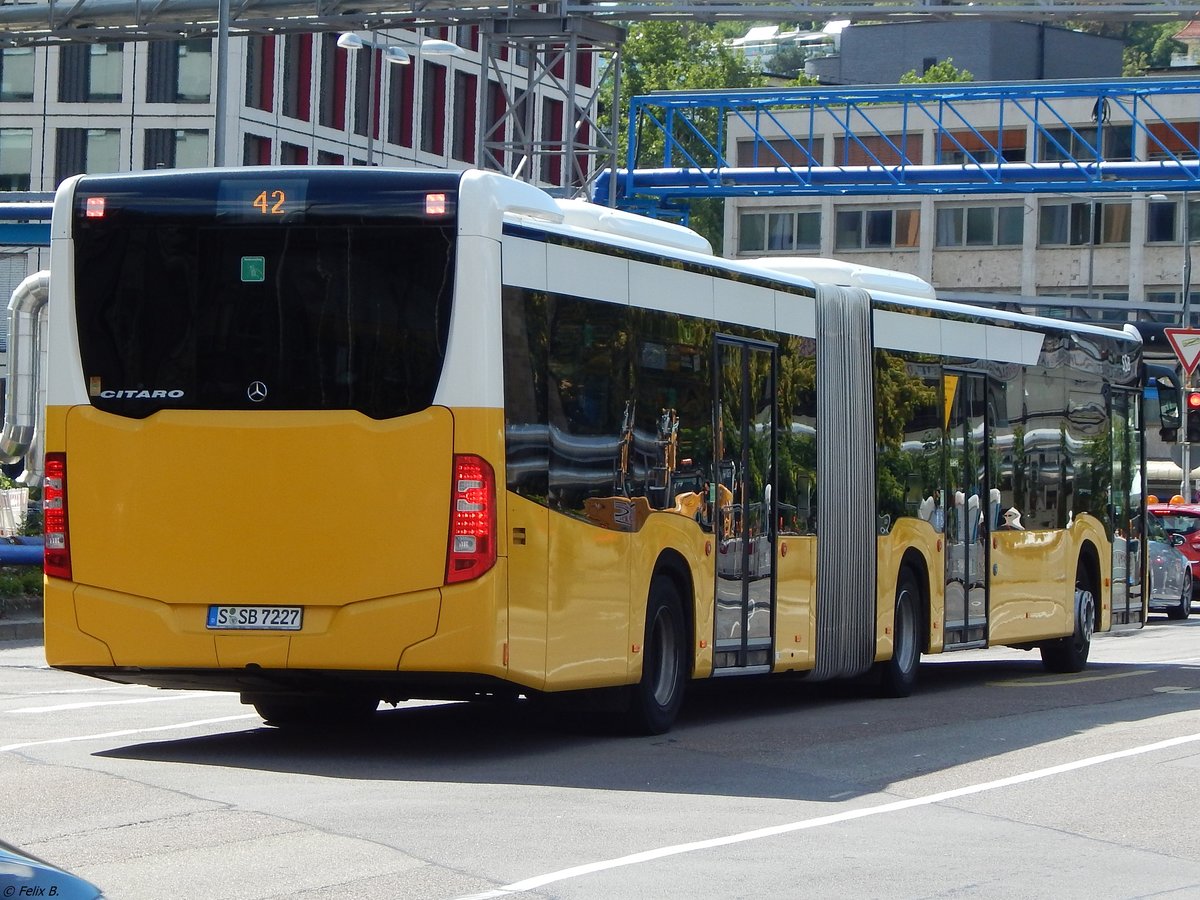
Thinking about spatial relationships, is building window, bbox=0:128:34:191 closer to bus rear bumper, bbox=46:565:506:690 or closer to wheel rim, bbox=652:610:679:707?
wheel rim, bbox=652:610:679:707

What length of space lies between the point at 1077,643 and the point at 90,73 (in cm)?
Answer: 5427

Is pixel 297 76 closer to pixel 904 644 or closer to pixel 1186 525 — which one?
pixel 1186 525

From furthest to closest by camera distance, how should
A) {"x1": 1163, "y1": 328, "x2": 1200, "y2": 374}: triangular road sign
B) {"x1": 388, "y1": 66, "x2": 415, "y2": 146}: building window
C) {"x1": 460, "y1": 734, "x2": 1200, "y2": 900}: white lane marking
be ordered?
{"x1": 388, "y1": 66, "x2": 415, "y2": 146}: building window → {"x1": 1163, "y1": 328, "x2": 1200, "y2": 374}: triangular road sign → {"x1": 460, "y1": 734, "x2": 1200, "y2": 900}: white lane marking

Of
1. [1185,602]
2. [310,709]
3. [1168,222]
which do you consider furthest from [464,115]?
[310,709]

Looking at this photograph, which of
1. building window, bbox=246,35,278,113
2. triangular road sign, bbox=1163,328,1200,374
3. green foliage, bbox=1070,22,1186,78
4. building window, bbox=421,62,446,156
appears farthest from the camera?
green foliage, bbox=1070,22,1186,78

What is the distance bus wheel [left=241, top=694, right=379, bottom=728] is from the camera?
1427 centimetres

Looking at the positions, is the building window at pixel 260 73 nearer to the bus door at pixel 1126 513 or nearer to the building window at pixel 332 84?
the building window at pixel 332 84

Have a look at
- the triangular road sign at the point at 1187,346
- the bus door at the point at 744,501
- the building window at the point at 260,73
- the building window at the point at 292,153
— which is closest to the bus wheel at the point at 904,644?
the bus door at the point at 744,501

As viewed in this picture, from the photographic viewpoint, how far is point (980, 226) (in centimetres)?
9094

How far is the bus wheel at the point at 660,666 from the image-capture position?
1362cm

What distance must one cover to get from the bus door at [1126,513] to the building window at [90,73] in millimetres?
51766

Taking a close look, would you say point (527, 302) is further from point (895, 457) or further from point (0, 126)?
point (0, 126)

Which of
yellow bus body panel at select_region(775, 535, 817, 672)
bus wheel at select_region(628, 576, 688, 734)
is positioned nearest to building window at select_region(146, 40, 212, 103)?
yellow bus body panel at select_region(775, 535, 817, 672)

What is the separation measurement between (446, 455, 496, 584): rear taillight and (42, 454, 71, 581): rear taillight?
2.15 m
